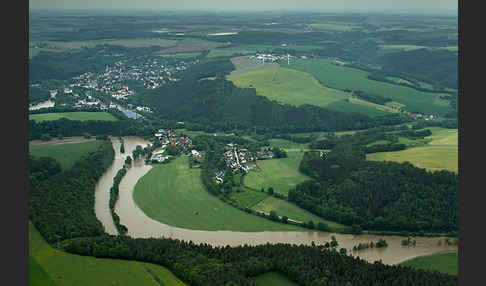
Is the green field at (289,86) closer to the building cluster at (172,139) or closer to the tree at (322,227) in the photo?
the building cluster at (172,139)

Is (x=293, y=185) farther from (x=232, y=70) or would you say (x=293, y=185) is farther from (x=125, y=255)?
(x=232, y=70)

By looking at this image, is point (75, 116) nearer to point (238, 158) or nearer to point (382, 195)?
point (238, 158)

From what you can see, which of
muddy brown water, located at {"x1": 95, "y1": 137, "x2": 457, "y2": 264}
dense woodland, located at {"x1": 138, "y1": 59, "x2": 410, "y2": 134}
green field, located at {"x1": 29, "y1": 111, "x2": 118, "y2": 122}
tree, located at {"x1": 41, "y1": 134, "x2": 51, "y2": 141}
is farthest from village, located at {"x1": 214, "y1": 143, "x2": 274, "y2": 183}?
tree, located at {"x1": 41, "y1": 134, "x2": 51, "y2": 141}

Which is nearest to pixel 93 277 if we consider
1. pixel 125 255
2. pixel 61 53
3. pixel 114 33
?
pixel 125 255

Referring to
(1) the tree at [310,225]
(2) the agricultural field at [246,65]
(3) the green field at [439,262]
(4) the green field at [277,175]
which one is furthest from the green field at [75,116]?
(3) the green field at [439,262]

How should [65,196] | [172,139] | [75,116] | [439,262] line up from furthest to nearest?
[75,116] < [172,139] < [65,196] < [439,262]

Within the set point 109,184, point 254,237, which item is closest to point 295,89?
point 109,184
